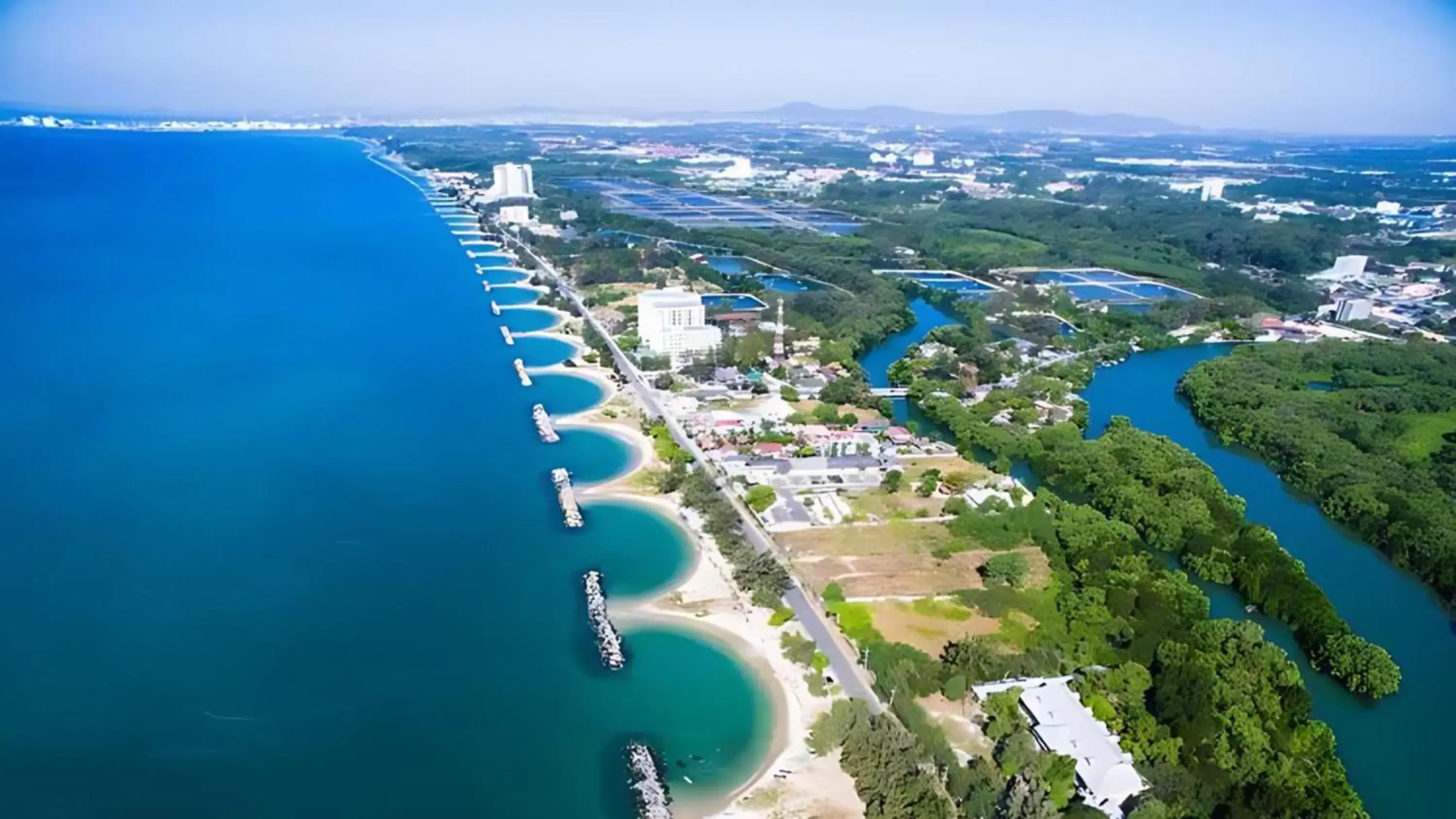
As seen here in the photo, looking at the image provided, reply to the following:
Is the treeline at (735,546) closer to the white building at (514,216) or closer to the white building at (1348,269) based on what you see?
the white building at (514,216)

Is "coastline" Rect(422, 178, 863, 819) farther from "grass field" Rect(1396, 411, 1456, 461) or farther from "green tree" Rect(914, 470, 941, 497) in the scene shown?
"grass field" Rect(1396, 411, 1456, 461)

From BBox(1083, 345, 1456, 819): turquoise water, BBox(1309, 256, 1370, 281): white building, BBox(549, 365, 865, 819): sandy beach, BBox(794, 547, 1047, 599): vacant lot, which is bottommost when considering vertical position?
BBox(1083, 345, 1456, 819): turquoise water

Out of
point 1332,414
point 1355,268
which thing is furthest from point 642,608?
point 1355,268

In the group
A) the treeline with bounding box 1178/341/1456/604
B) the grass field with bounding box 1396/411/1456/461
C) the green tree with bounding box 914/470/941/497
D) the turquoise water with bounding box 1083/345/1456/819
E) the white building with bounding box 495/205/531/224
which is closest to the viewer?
the turquoise water with bounding box 1083/345/1456/819

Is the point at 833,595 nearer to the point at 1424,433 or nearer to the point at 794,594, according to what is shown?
the point at 794,594

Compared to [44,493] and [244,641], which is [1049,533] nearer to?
[244,641]

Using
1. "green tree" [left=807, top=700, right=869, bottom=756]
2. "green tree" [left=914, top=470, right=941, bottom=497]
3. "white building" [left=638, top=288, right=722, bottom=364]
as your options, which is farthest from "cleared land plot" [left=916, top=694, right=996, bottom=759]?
"white building" [left=638, top=288, right=722, bottom=364]
